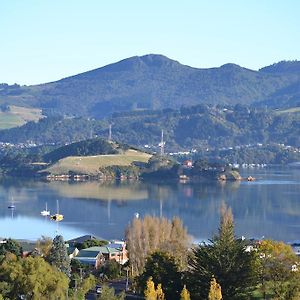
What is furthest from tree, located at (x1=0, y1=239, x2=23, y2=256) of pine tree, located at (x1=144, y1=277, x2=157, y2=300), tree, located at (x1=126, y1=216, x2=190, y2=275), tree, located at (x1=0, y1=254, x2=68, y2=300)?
pine tree, located at (x1=144, y1=277, x2=157, y2=300)

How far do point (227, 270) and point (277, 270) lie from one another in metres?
1.33

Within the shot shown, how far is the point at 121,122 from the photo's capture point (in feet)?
343

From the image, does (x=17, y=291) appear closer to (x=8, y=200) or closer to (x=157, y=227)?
(x=157, y=227)

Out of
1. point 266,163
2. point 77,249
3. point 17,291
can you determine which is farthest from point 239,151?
point 17,291

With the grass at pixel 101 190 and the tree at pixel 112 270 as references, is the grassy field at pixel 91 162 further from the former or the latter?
the tree at pixel 112 270

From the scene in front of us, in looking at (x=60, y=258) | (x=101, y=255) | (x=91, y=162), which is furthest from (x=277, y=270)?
(x=91, y=162)

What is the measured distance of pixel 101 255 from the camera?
19.2 m

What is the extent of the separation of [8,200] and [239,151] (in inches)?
1776

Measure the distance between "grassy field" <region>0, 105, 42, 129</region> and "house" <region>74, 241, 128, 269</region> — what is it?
86124 mm

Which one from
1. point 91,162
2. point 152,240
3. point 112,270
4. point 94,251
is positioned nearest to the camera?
point 112,270

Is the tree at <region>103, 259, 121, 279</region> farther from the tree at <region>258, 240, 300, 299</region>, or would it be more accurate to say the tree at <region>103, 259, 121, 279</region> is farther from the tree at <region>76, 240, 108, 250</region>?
the tree at <region>258, 240, 300, 299</region>

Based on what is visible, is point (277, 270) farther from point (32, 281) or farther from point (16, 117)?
point (16, 117)

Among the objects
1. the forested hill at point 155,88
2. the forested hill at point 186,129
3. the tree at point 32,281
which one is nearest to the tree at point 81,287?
the tree at point 32,281

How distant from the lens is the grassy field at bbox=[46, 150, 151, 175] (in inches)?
2318
